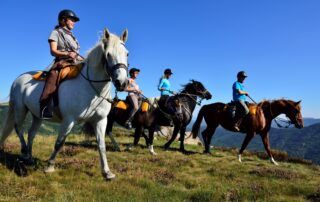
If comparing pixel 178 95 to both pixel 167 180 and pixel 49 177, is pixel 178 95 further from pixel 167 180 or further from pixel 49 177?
pixel 49 177

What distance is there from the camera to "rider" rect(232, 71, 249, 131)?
16.4 metres

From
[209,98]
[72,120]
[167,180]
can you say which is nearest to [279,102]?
[209,98]

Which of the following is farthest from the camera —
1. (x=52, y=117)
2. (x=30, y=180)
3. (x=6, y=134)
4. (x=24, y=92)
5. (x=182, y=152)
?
(x=182, y=152)

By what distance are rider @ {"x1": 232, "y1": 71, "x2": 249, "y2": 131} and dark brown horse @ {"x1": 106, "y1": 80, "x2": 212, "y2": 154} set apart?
1560 mm

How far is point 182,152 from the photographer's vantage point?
16.8m

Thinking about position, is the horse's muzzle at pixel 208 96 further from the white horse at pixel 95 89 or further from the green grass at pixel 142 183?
the white horse at pixel 95 89

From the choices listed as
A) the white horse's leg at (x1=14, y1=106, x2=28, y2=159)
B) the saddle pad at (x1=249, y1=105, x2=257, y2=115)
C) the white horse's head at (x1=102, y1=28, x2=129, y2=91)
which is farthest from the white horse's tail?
the saddle pad at (x1=249, y1=105, x2=257, y2=115)

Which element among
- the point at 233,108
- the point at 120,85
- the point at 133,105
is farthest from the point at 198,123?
the point at 120,85

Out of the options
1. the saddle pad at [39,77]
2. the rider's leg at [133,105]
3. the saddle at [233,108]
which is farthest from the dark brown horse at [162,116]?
the saddle pad at [39,77]

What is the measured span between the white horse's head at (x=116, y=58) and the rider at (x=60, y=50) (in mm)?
1739

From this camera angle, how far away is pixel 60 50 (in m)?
9.27

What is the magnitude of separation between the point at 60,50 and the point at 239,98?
10.1 meters

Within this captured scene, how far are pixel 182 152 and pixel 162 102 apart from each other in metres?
2.69

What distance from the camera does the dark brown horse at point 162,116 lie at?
16031 millimetres
